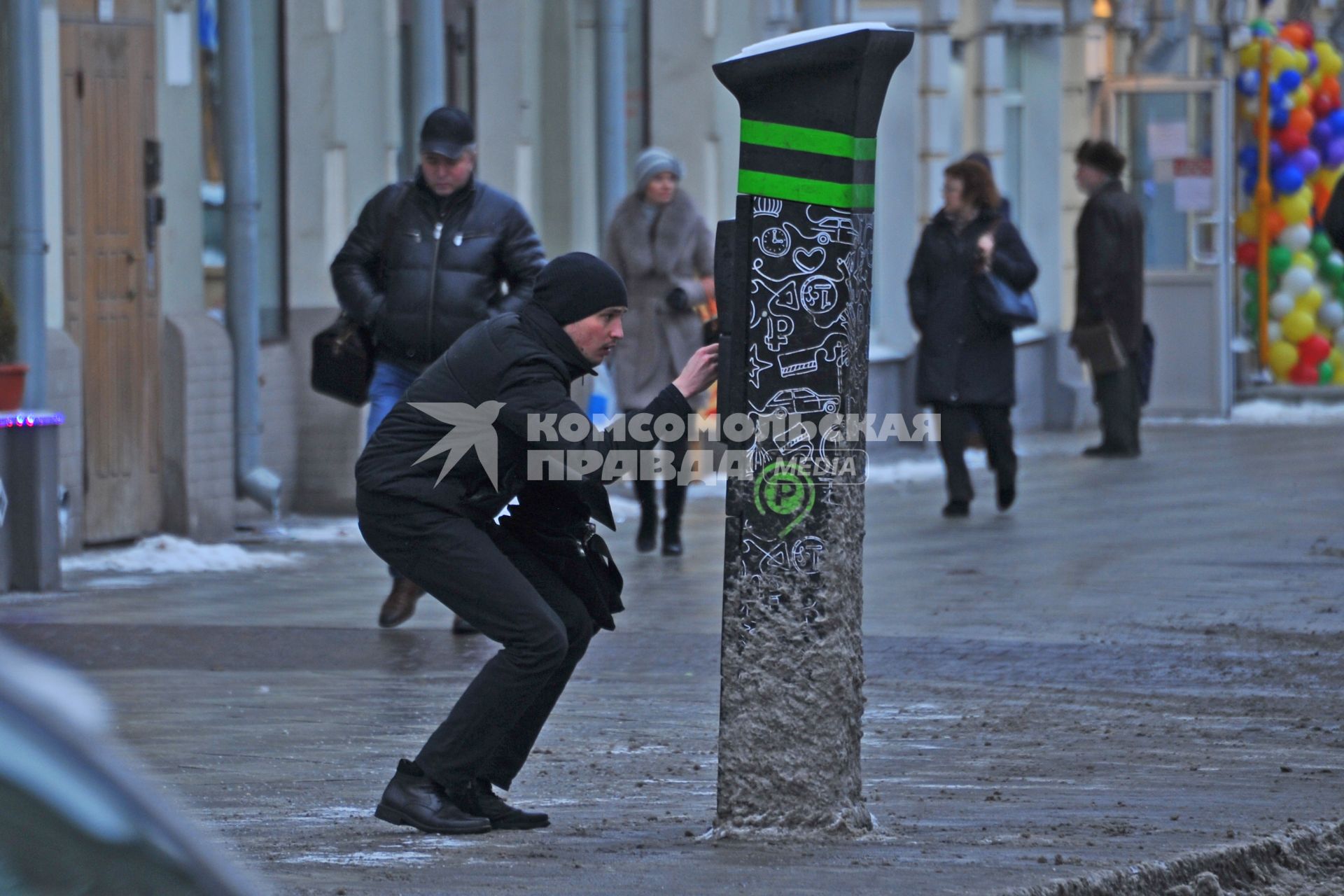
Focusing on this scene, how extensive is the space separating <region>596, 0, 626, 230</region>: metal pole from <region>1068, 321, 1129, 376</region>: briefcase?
3.48 metres

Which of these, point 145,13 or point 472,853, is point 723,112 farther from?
point 472,853

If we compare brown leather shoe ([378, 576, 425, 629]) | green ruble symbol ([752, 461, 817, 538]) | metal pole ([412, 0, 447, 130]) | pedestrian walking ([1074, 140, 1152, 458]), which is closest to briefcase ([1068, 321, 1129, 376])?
pedestrian walking ([1074, 140, 1152, 458])

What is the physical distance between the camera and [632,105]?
17172mm

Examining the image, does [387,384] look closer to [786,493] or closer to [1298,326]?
[786,493]

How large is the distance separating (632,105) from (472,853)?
1223 centimetres

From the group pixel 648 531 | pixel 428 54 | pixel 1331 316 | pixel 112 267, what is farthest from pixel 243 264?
pixel 1331 316

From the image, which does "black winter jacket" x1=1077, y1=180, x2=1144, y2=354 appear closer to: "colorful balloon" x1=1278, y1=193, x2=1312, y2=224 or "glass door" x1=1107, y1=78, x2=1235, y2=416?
"glass door" x1=1107, y1=78, x2=1235, y2=416

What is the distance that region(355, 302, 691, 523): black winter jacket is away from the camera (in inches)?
218

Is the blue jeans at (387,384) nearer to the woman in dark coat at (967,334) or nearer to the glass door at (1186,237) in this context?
the woman in dark coat at (967,334)

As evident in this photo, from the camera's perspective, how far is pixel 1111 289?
16594 mm

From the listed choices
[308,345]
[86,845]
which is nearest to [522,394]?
[86,845]

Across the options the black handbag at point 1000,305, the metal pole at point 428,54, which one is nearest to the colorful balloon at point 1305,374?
the black handbag at point 1000,305

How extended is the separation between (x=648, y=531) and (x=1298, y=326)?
39.7 feet

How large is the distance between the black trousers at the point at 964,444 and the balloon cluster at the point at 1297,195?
954cm
